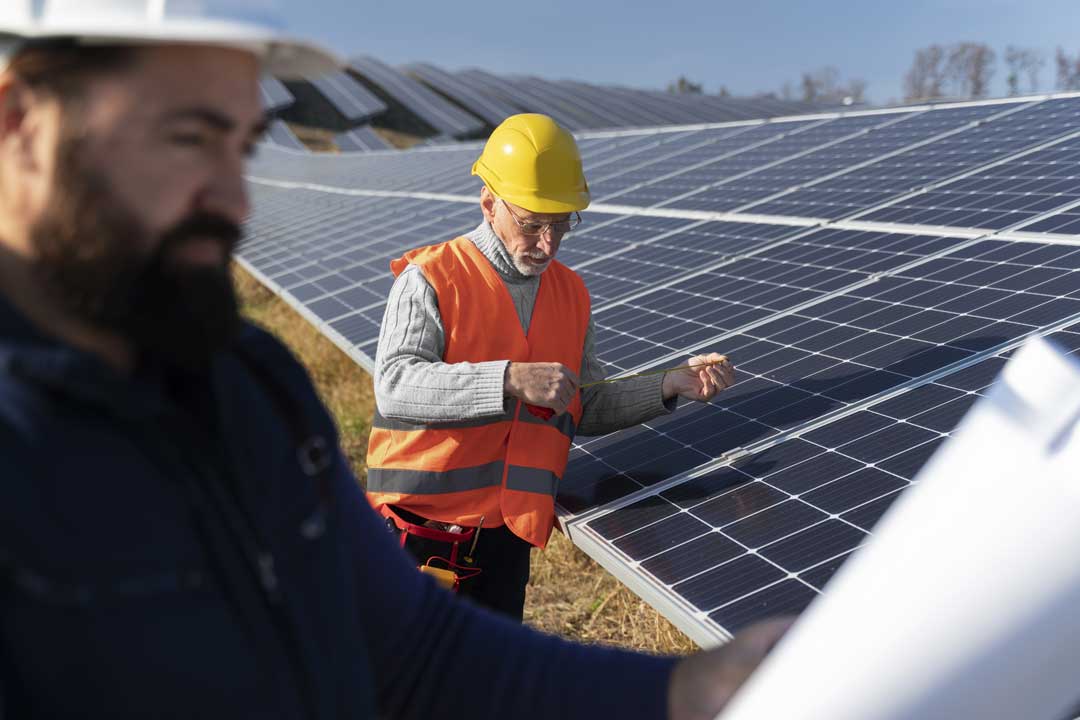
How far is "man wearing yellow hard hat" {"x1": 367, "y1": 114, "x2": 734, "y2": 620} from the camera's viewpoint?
12.1 feet

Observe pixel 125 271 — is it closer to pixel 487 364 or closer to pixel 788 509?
pixel 487 364

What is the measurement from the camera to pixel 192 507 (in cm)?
131

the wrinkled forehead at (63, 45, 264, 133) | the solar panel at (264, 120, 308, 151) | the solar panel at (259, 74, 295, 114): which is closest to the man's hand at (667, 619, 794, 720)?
the wrinkled forehead at (63, 45, 264, 133)

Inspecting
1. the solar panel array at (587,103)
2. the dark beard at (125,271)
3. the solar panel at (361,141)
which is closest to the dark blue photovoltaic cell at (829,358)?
the dark beard at (125,271)

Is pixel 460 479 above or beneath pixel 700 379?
beneath

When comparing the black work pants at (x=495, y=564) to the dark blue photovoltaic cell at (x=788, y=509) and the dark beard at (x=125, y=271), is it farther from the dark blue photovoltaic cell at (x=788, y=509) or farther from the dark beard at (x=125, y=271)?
the dark beard at (x=125, y=271)

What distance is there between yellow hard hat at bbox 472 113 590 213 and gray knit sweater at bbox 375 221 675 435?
0.20m

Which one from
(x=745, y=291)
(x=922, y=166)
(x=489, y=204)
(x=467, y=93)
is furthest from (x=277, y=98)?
(x=489, y=204)

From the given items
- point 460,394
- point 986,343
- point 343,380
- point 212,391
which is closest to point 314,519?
point 212,391

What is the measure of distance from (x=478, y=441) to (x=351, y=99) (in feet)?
103

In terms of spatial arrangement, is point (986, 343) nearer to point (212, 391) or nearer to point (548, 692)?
point (548, 692)

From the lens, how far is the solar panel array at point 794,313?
140 inches

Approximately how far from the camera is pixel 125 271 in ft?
4.04

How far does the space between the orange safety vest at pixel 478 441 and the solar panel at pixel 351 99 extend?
96.5 ft
